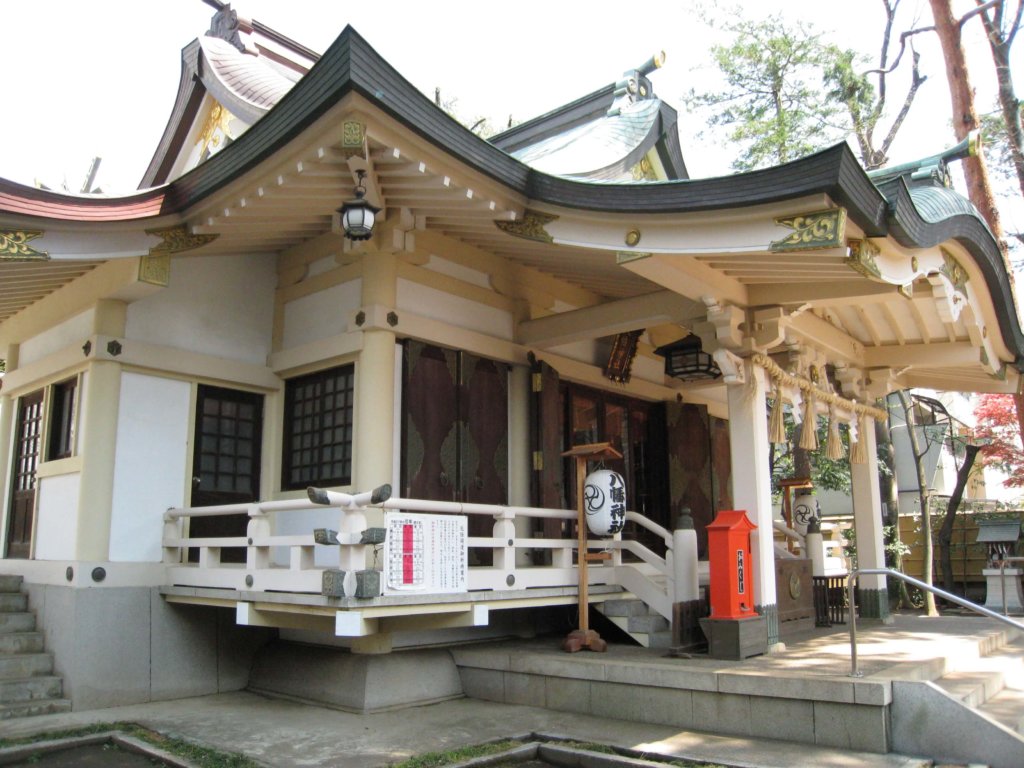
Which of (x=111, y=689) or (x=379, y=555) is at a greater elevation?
(x=379, y=555)

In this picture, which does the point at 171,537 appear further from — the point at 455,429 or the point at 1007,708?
the point at 1007,708

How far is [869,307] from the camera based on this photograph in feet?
29.4

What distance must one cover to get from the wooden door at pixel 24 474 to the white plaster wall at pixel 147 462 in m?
1.34

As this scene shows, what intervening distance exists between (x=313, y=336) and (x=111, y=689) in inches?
138

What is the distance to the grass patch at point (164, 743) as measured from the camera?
518cm

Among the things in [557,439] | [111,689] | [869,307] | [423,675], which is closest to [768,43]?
[869,307]

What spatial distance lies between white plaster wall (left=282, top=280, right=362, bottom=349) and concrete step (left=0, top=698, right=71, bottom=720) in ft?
12.0

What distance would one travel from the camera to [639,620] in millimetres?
7609

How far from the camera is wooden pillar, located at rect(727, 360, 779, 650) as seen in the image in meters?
7.11

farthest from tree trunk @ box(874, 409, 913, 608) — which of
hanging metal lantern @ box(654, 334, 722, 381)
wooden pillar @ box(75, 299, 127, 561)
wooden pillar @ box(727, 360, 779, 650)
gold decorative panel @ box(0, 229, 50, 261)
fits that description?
gold decorative panel @ box(0, 229, 50, 261)

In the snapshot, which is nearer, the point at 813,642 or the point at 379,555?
the point at 379,555

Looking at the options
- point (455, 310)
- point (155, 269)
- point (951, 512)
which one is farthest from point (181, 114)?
point (951, 512)

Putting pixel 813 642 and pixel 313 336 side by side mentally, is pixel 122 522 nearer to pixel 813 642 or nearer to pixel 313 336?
pixel 313 336

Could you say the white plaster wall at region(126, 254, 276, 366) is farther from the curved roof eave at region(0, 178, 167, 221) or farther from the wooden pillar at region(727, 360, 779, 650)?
the wooden pillar at region(727, 360, 779, 650)
